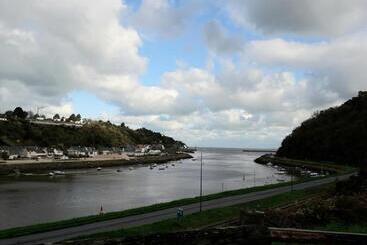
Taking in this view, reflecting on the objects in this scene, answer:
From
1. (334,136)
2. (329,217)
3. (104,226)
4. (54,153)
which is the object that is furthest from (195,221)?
(54,153)

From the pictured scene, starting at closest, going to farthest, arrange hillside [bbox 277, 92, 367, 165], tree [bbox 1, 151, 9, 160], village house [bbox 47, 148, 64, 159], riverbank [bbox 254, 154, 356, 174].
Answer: riverbank [bbox 254, 154, 356, 174] → hillside [bbox 277, 92, 367, 165] → tree [bbox 1, 151, 9, 160] → village house [bbox 47, 148, 64, 159]

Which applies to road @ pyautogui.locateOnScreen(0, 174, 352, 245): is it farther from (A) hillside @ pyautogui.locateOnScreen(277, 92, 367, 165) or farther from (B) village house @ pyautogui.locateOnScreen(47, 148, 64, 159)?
(B) village house @ pyautogui.locateOnScreen(47, 148, 64, 159)

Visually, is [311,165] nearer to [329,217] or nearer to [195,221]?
[195,221]

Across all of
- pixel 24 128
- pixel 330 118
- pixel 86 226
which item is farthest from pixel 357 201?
pixel 24 128

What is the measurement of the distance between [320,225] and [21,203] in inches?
1439

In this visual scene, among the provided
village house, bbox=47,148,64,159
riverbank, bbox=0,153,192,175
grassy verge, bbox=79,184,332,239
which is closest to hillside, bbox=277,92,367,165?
riverbank, bbox=0,153,192,175

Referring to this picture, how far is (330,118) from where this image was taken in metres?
153

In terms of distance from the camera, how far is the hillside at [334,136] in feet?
407

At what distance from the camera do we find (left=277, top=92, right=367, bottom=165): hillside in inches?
4885

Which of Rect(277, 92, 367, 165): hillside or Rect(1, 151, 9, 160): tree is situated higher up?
Rect(277, 92, 367, 165): hillside

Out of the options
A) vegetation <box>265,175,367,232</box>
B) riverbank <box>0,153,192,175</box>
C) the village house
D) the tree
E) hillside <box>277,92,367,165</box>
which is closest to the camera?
vegetation <box>265,175,367,232</box>

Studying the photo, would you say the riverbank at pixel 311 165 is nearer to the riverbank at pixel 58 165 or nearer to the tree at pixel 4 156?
the riverbank at pixel 58 165

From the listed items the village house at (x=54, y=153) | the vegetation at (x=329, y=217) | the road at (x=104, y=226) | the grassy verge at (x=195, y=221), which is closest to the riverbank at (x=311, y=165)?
the grassy verge at (x=195, y=221)

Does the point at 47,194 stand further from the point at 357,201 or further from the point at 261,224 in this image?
the point at 261,224
